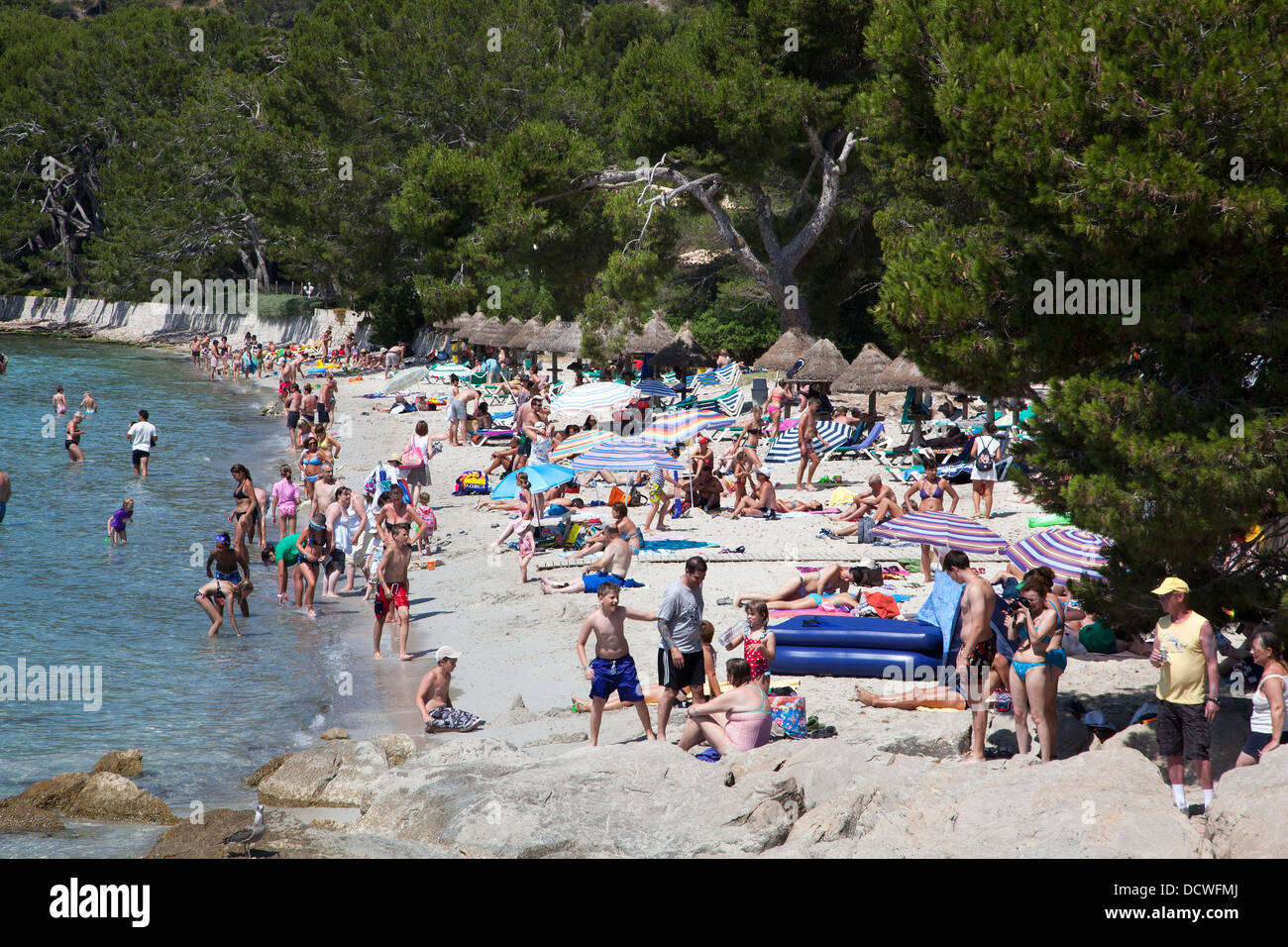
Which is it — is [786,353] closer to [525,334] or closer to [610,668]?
[525,334]

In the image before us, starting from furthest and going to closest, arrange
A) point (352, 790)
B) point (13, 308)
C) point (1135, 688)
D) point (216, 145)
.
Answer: point (13, 308)
point (216, 145)
point (1135, 688)
point (352, 790)

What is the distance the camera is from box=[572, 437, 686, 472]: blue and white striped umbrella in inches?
672

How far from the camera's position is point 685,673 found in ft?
30.7

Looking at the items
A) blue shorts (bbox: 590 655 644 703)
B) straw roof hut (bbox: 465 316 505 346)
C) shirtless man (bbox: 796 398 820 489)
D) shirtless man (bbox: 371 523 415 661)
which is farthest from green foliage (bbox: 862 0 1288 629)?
straw roof hut (bbox: 465 316 505 346)

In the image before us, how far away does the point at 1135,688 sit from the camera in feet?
33.3

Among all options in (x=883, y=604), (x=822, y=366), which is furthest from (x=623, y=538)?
(x=822, y=366)

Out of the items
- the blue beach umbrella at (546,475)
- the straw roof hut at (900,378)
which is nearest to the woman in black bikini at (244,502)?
the blue beach umbrella at (546,475)

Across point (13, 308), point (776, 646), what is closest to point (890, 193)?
point (776, 646)

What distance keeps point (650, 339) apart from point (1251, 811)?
26.6m

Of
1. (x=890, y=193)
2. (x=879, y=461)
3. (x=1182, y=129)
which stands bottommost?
(x=879, y=461)

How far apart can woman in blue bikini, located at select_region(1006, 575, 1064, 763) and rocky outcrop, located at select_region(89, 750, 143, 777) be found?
277 inches

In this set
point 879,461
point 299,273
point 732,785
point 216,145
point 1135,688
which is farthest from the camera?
point 216,145
